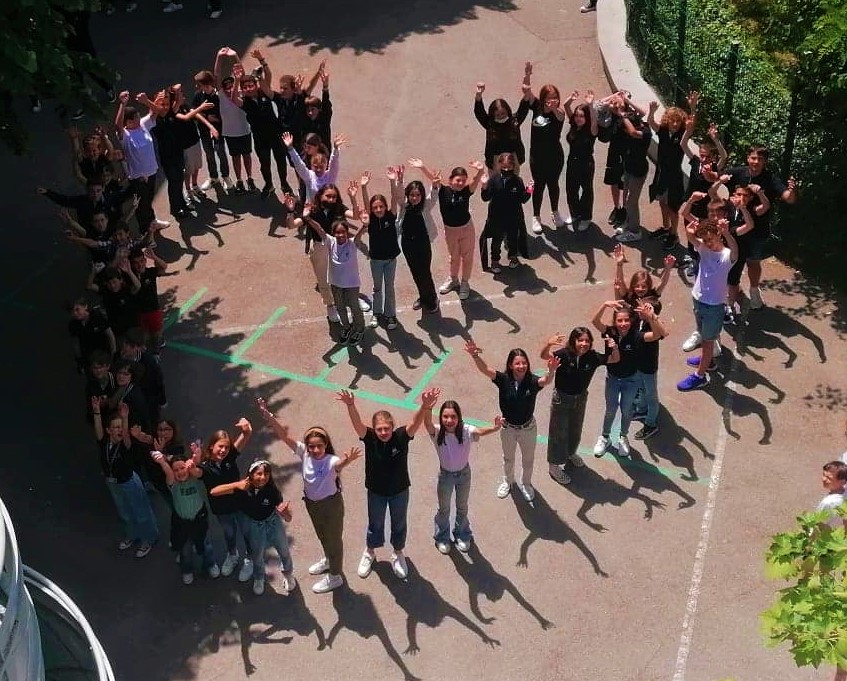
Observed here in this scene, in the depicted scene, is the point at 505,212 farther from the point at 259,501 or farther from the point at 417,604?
the point at 259,501

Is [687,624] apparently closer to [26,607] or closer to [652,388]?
[652,388]

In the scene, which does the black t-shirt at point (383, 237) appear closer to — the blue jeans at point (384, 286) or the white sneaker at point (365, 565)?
the blue jeans at point (384, 286)

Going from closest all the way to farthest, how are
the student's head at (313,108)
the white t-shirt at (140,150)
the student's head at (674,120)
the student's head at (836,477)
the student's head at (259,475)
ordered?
the student's head at (836,477), the student's head at (259,475), the student's head at (674,120), the white t-shirt at (140,150), the student's head at (313,108)

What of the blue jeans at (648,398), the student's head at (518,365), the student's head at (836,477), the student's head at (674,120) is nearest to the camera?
the student's head at (836,477)

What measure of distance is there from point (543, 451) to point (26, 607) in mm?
4966

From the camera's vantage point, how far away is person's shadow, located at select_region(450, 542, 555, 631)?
8883mm

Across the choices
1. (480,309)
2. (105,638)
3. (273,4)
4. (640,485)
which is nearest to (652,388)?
(640,485)

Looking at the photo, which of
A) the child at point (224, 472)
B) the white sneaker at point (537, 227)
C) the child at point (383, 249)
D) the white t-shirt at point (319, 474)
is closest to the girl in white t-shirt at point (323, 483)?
the white t-shirt at point (319, 474)

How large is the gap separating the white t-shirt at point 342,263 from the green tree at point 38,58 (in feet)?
8.48

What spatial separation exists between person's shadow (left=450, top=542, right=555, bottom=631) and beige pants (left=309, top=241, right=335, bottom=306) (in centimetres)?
349

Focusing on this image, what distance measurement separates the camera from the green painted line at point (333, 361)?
11.5 meters

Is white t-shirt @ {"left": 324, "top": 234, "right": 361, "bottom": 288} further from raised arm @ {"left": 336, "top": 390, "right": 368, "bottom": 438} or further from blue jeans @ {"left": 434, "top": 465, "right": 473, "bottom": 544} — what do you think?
raised arm @ {"left": 336, "top": 390, "right": 368, "bottom": 438}

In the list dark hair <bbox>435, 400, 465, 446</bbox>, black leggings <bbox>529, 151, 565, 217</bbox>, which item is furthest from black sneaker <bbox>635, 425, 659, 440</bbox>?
black leggings <bbox>529, 151, 565, 217</bbox>

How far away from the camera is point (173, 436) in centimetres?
882
